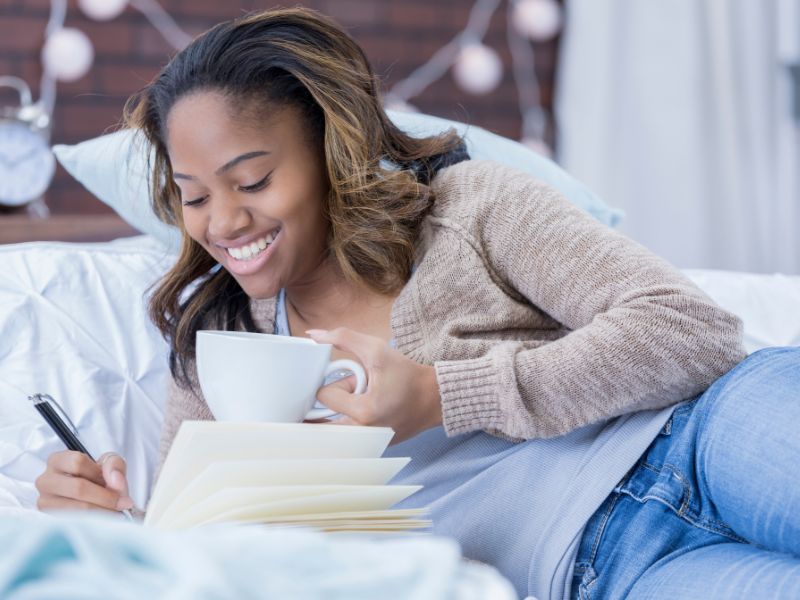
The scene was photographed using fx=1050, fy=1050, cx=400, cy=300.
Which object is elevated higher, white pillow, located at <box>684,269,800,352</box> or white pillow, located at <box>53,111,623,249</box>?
white pillow, located at <box>53,111,623,249</box>

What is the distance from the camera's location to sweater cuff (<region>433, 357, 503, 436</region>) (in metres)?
1.00

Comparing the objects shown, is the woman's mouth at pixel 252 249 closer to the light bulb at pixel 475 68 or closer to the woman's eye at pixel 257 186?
the woman's eye at pixel 257 186

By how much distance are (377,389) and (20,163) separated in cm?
133

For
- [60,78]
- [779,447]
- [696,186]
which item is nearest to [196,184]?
[779,447]

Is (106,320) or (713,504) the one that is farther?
(106,320)

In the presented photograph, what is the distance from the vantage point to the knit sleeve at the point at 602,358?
1008 mm

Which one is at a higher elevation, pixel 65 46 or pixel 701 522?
pixel 65 46

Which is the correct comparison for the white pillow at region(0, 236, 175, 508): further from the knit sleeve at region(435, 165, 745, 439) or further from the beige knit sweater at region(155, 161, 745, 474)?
the knit sleeve at region(435, 165, 745, 439)

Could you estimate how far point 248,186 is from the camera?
1.12 m

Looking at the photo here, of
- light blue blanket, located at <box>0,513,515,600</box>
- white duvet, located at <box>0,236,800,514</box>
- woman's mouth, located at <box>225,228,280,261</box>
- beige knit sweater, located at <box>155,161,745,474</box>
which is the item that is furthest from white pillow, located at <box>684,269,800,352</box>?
light blue blanket, located at <box>0,513,515,600</box>

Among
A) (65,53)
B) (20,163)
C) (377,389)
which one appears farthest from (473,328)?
(65,53)

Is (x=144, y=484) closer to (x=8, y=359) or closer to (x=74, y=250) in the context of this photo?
(x=8, y=359)

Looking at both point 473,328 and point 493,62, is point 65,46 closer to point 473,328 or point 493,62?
point 493,62

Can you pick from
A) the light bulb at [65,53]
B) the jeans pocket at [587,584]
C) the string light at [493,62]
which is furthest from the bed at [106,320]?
the string light at [493,62]
